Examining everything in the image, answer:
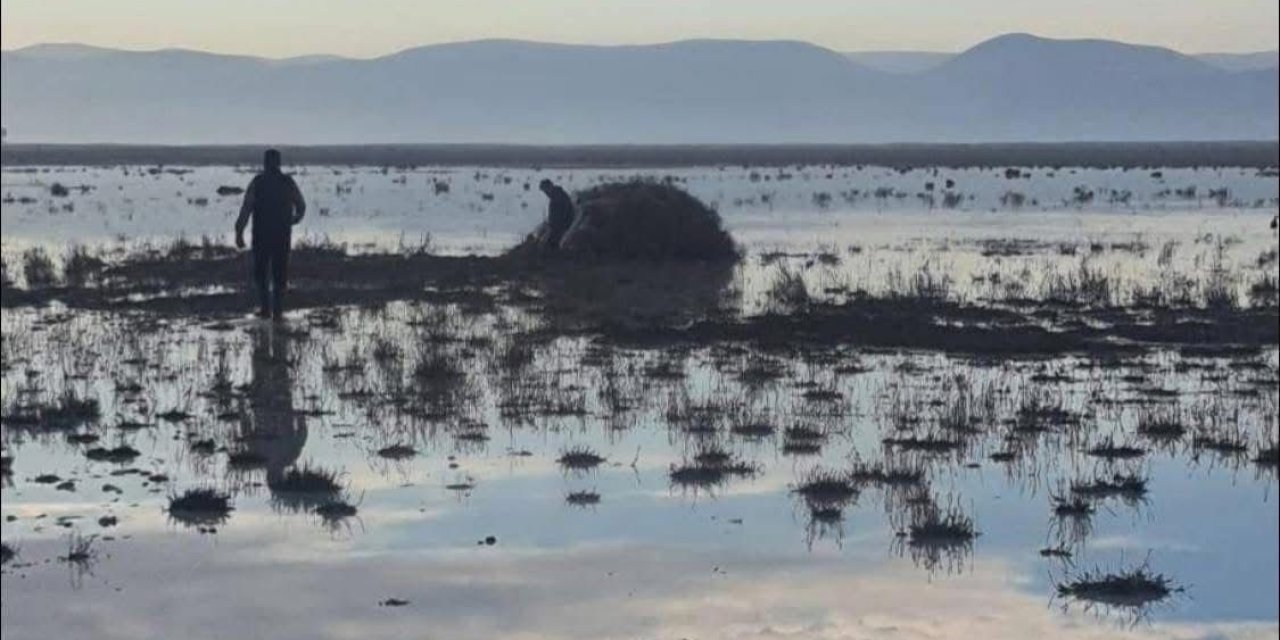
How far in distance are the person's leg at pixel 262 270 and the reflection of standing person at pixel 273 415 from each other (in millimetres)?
1933

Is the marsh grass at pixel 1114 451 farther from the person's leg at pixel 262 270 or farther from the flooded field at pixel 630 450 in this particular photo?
the person's leg at pixel 262 270

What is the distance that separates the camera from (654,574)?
883 cm

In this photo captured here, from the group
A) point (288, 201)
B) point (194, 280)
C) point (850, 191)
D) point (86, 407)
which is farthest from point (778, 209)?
point (86, 407)

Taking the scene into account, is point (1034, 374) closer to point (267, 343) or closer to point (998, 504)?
point (998, 504)

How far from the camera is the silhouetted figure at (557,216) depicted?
28953 millimetres

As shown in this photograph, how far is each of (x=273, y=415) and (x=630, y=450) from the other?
269cm

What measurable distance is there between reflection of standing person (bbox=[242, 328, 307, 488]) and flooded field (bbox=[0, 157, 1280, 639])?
4 cm

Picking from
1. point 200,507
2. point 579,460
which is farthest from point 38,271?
point 200,507

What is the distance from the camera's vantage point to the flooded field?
8352 mm

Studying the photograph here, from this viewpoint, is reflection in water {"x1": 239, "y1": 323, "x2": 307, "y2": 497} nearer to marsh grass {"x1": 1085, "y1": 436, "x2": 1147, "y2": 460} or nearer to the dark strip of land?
marsh grass {"x1": 1085, "y1": 436, "x2": 1147, "y2": 460}

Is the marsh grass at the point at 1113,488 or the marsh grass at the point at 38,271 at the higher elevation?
the marsh grass at the point at 38,271

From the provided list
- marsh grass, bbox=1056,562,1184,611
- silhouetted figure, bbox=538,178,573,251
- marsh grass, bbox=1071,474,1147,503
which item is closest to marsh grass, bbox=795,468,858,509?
marsh grass, bbox=1071,474,1147,503

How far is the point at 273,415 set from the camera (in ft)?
43.2

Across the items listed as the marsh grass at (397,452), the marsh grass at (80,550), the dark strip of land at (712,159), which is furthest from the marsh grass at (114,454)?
the dark strip of land at (712,159)
